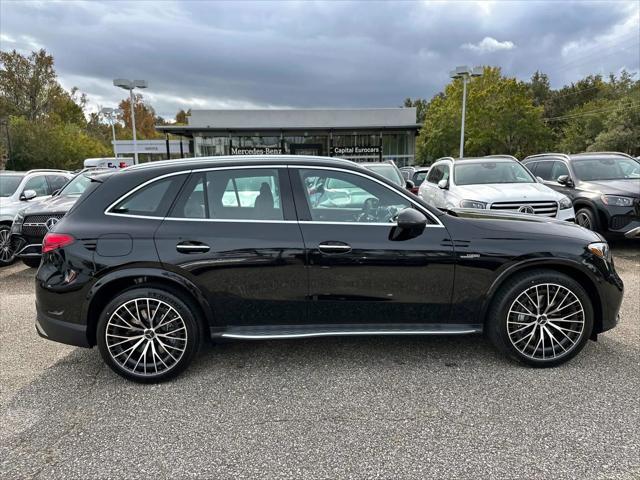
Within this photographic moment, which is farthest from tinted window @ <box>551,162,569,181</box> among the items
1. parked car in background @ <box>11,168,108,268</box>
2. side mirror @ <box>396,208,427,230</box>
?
parked car in background @ <box>11,168,108,268</box>

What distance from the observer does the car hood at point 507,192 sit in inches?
284

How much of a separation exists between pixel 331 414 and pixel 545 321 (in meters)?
1.89

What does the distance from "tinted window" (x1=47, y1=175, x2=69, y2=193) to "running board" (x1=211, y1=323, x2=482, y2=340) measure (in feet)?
27.4

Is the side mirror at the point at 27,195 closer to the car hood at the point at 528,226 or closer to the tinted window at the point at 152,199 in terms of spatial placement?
the tinted window at the point at 152,199

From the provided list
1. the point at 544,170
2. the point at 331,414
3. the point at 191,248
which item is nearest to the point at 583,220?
the point at 544,170

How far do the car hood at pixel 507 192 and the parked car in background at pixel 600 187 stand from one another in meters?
0.96

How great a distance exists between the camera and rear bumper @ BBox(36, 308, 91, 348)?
3.34m

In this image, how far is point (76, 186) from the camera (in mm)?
8461

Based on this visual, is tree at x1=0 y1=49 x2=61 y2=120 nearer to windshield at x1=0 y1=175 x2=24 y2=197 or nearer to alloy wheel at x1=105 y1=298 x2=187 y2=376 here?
windshield at x1=0 y1=175 x2=24 y2=197

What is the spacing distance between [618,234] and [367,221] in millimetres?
6393

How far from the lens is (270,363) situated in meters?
3.69

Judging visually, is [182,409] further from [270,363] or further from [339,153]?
[339,153]

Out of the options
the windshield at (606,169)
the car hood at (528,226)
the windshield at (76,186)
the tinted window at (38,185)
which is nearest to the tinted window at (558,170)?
the windshield at (606,169)

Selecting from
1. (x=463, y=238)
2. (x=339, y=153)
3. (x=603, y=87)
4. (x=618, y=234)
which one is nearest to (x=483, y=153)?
(x=339, y=153)
